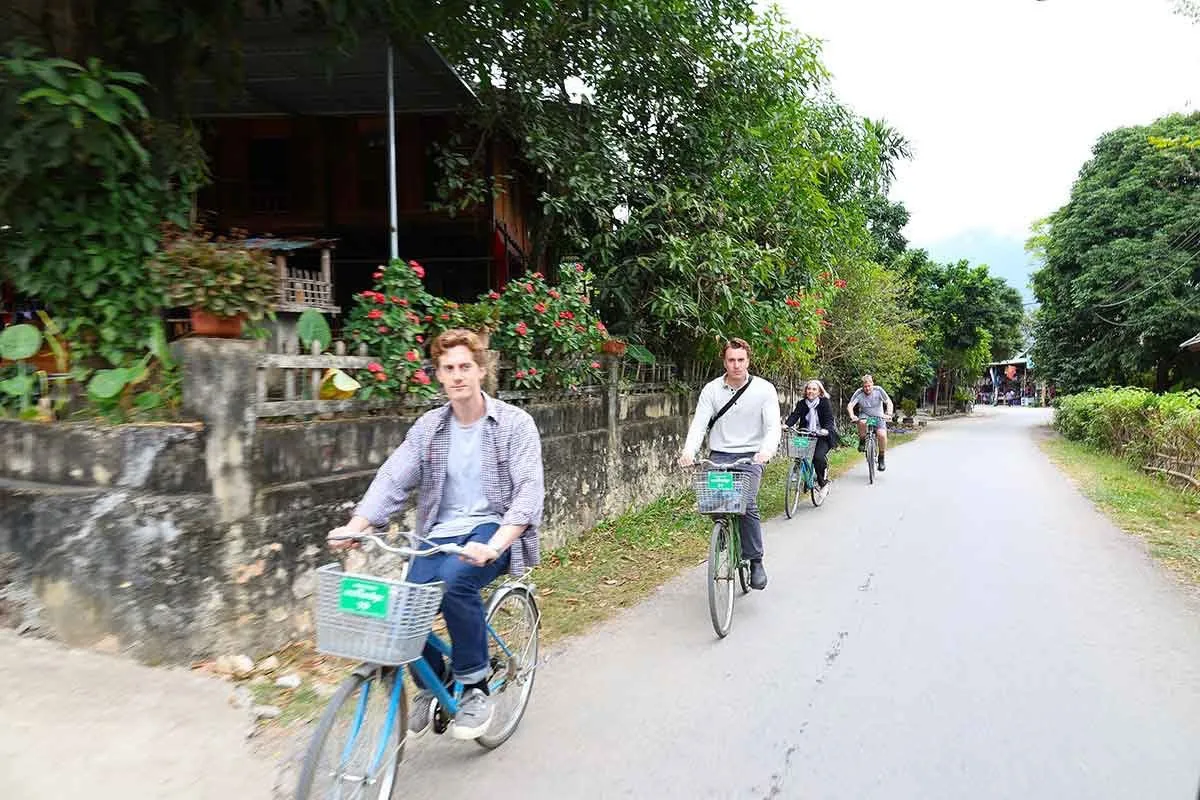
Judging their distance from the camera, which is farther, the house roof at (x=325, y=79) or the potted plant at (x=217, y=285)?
the house roof at (x=325, y=79)

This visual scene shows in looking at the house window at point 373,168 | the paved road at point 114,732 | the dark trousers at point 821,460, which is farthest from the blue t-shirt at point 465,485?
the house window at point 373,168

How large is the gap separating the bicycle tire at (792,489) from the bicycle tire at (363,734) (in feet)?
24.4

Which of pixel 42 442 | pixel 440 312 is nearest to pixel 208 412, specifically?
pixel 42 442

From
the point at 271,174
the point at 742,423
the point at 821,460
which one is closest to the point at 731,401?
the point at 742,423

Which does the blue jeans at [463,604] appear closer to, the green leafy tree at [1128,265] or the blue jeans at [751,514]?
the blue jeans at [751,514]

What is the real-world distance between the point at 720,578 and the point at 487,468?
8.04 ft

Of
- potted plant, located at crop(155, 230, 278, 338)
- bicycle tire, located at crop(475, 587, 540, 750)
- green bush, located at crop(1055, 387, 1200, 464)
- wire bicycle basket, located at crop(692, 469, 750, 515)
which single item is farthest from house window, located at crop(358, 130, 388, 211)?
green bush, located at crop(1055, 387, 1200, 464)

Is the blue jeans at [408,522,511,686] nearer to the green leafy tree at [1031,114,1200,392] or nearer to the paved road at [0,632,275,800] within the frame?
the paved road at [0,632,275,800]

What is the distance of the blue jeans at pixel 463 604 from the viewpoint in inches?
117

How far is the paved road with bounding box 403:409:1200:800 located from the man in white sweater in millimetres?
555

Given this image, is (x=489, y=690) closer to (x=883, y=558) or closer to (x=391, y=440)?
(x=391, y=440)

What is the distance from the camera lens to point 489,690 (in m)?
3.28

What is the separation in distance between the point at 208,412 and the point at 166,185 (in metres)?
1.72

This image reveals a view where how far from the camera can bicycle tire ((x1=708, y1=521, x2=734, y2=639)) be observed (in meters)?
4.96
